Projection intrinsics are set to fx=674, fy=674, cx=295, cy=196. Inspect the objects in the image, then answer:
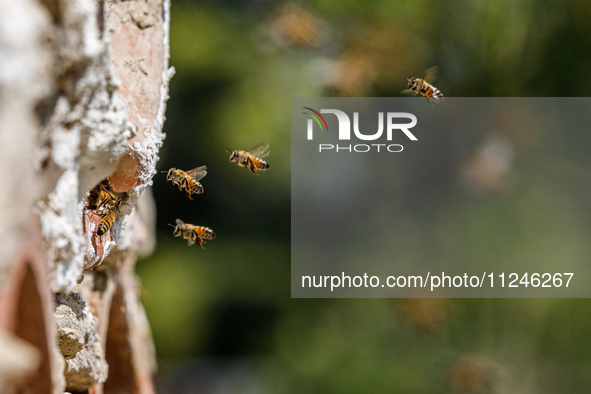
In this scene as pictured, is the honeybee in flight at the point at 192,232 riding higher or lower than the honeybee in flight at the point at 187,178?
lower

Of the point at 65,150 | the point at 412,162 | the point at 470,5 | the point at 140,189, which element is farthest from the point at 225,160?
the point at 65,150

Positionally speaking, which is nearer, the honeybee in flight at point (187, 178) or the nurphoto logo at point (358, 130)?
the honeybee in flight at point (187, 178)

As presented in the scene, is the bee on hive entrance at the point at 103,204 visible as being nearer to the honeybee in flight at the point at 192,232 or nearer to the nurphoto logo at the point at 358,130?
the honeybee in flight at the point at 192,232

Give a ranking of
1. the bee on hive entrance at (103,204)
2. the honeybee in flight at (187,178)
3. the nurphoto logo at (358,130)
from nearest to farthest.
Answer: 1. the bee on hive entrance at (103,204)
2. the honeybee in flight at (187,178)
3. the nurphoto logo at (358,130)

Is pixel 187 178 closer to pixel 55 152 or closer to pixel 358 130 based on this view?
pixel 55 152

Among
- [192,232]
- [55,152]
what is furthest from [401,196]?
[55,152]

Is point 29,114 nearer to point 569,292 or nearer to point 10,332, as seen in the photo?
point 10,332

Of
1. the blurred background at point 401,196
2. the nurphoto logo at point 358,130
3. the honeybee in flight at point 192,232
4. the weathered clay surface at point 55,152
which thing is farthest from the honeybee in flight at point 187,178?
the blurred background at point 401,196

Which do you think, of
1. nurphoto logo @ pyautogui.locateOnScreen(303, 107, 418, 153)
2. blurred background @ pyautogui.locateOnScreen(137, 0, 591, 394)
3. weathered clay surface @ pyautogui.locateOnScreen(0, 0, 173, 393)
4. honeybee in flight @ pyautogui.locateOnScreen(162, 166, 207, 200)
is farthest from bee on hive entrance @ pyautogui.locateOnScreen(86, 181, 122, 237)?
blurred background @ pyautogui.locateOnScreen(137, 0, 591, 394)

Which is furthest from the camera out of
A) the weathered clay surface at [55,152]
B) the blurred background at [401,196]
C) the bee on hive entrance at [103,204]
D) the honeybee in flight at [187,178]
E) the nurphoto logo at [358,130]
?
the blurred background at [401,196]
